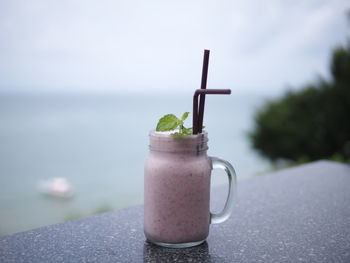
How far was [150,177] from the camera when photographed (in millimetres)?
690

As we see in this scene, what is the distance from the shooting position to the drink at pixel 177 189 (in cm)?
67

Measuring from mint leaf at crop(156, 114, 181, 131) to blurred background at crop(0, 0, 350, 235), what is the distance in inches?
1.5

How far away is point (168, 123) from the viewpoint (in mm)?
708

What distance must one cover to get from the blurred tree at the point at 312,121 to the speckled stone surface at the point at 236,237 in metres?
3.77

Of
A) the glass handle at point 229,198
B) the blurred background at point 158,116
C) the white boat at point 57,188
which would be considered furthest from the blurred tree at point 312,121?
the glass handle at point 229,198

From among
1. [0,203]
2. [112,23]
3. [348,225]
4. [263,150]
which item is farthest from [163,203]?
[112,23]

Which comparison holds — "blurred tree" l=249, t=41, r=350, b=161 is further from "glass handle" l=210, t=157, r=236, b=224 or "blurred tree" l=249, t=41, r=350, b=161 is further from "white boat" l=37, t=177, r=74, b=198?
"glass handle" l=210, t=157, r=236, b=224

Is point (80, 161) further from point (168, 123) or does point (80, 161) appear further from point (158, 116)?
point (168, 123)

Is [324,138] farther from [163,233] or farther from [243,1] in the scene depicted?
[163,233]

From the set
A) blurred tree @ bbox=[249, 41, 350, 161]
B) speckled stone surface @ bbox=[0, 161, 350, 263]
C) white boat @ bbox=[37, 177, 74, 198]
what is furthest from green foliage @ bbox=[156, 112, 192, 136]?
white boat @ bbox=[37, 177, 74, 198]

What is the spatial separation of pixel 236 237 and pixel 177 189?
19cm

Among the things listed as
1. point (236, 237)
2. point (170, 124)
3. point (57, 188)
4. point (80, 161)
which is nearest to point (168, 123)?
point (170, 124)

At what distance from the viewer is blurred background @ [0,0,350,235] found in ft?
15.2

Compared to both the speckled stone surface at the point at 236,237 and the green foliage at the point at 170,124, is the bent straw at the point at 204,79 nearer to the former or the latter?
the green foliage at the point at 170,124
